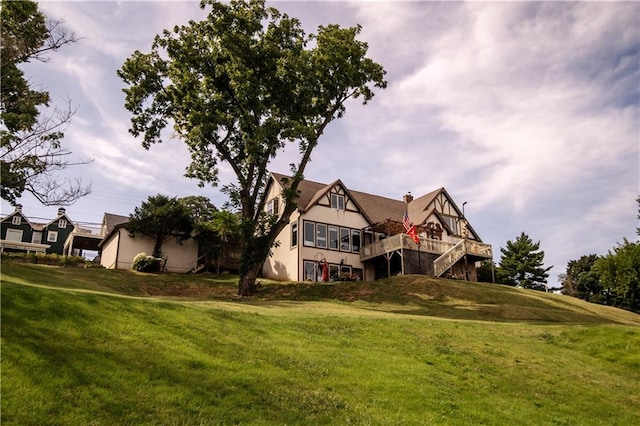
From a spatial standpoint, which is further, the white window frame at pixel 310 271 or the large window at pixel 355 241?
the large window at pixel 355 241

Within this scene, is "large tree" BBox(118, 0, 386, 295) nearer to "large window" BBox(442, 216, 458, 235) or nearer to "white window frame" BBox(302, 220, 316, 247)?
"white window frame" BBox(302, 220, 316, 247)

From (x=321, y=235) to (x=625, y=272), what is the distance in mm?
32053

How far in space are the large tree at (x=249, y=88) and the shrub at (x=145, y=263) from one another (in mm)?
10450

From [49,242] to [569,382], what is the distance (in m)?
67.9

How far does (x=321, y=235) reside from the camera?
42312 millimetres

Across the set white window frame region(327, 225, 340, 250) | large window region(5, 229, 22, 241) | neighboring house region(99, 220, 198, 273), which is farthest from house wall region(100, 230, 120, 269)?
large window region(5, 229, 22, 241)

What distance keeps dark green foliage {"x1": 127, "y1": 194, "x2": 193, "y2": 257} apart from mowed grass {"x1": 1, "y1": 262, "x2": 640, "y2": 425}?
25.0 meters

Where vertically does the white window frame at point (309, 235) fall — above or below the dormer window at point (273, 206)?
below

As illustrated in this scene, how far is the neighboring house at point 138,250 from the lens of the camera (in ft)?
144

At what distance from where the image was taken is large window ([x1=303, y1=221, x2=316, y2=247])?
1630 inches

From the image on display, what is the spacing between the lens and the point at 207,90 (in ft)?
106

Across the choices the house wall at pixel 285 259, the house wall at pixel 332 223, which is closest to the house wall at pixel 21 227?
the house wall at pixel 285 259

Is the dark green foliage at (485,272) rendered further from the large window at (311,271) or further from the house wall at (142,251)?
the house wall at (142,251)

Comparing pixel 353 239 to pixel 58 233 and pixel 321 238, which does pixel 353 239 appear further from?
pixel 58 233
